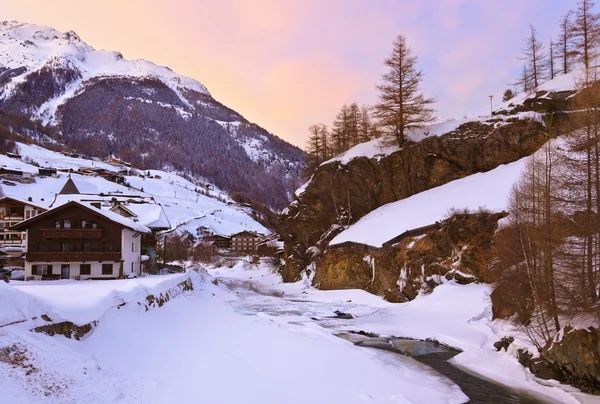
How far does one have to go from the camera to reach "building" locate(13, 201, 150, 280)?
4338 centimetres

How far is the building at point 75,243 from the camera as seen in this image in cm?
4338

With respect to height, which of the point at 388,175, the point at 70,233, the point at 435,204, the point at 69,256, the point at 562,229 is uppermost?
the point at 388,175

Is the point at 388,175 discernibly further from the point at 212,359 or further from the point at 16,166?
the point at 16,166

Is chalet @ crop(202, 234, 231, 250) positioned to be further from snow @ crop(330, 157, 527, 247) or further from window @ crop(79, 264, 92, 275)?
window @ crop(79, 264, 92, 275)

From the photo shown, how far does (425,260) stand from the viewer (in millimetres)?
38938

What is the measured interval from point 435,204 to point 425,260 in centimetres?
892

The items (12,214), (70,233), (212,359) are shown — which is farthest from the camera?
(12,214)

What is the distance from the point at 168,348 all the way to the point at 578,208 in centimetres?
1781

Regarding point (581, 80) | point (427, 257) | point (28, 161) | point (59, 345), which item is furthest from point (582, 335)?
point (28, 161)

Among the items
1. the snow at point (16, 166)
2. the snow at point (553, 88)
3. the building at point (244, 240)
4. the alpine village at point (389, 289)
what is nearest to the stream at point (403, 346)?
the alpine village at point (389, 289)

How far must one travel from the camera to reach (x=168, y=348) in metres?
19.1

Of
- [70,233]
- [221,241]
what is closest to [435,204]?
[70,233]

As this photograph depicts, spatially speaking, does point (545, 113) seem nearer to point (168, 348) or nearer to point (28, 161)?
point (168, 348)

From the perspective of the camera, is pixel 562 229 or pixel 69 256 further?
pixel 69 256
